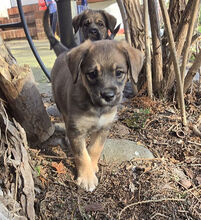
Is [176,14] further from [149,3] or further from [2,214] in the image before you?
[2,214]

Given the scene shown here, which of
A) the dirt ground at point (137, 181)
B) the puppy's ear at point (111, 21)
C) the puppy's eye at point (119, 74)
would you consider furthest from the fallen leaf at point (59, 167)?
the puppy's ear at point (111, 21)

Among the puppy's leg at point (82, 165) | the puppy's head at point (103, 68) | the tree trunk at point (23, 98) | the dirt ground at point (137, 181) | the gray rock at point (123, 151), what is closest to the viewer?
the dirt ground at point (137, 181)

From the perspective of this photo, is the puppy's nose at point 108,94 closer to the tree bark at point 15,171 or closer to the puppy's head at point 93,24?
the tree bark at point 15,171

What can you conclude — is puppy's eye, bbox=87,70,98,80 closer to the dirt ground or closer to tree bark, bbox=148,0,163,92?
the dirt ground

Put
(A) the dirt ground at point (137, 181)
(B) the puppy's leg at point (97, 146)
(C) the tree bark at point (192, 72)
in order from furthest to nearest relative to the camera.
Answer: (C) the tree bark at point (192, 72)
(B) the puppy's leg at point (97, 146)
(A) the dirt ground at point (137, 181)

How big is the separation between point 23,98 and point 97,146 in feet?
3.14

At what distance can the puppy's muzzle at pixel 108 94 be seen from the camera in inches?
93.4

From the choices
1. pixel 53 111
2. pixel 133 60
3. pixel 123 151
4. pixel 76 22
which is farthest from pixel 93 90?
pixel 76 22

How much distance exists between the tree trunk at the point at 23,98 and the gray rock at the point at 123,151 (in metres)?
0.76

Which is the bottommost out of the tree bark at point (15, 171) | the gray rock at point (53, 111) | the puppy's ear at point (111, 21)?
the gray rock at point (53, 111)

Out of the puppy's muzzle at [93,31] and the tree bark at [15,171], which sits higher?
the puppy's muzzle at [93,31]

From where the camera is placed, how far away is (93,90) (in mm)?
2477

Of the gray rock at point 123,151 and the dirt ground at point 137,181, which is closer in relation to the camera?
the dirt ground at point 137,181

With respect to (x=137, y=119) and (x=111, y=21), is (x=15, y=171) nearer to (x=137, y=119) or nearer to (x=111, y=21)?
(x=137, y=119)
